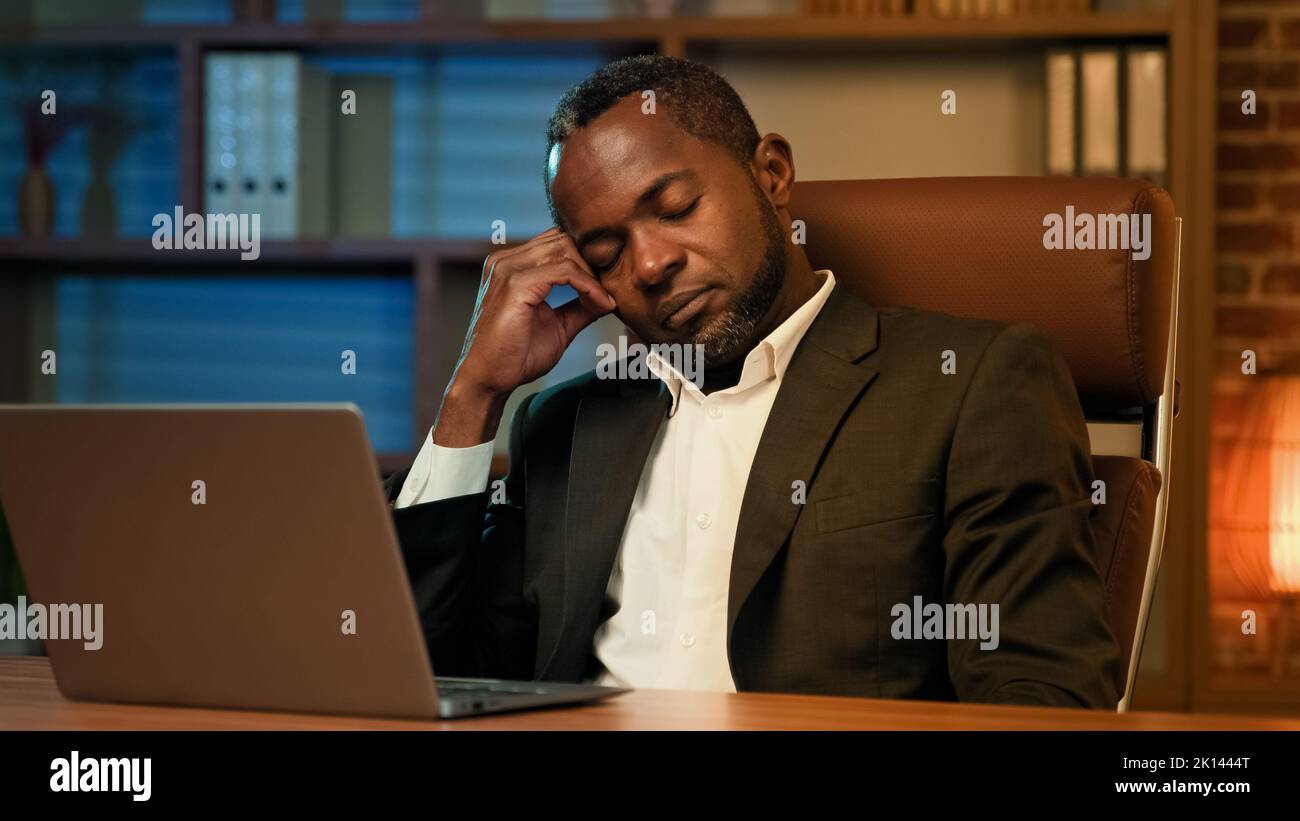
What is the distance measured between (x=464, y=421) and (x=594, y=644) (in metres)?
0.27

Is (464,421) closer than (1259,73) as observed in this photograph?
Yes

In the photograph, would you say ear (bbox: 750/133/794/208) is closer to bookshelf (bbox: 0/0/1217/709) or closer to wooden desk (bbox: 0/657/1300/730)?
wooden desk (bbox: 0/657/1300/730)

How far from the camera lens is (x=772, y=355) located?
55.6 inches

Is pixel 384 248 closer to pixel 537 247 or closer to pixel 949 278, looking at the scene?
pixel 537 247

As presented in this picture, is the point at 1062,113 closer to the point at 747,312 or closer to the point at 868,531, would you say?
the point at 747,312

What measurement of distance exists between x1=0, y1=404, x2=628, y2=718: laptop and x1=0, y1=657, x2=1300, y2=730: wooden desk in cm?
2

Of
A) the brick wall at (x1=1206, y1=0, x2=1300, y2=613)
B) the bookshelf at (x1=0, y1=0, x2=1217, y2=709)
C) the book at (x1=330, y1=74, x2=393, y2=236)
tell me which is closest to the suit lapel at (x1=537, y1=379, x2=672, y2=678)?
the bookshelf at (x1=0, y1=0, x2=1217, y2=709)

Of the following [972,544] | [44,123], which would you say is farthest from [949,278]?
[44,123]

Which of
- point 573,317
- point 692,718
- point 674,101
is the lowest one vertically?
point 692,718

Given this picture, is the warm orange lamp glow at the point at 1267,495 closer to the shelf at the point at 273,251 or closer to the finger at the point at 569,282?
the shelf at the point at 273,251

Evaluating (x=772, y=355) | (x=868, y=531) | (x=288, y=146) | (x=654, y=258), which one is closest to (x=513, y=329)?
(x=654, y=258)

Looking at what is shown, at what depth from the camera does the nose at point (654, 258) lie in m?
1.40

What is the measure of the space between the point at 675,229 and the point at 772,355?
168 millimetres

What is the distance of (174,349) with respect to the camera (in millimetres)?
3035
